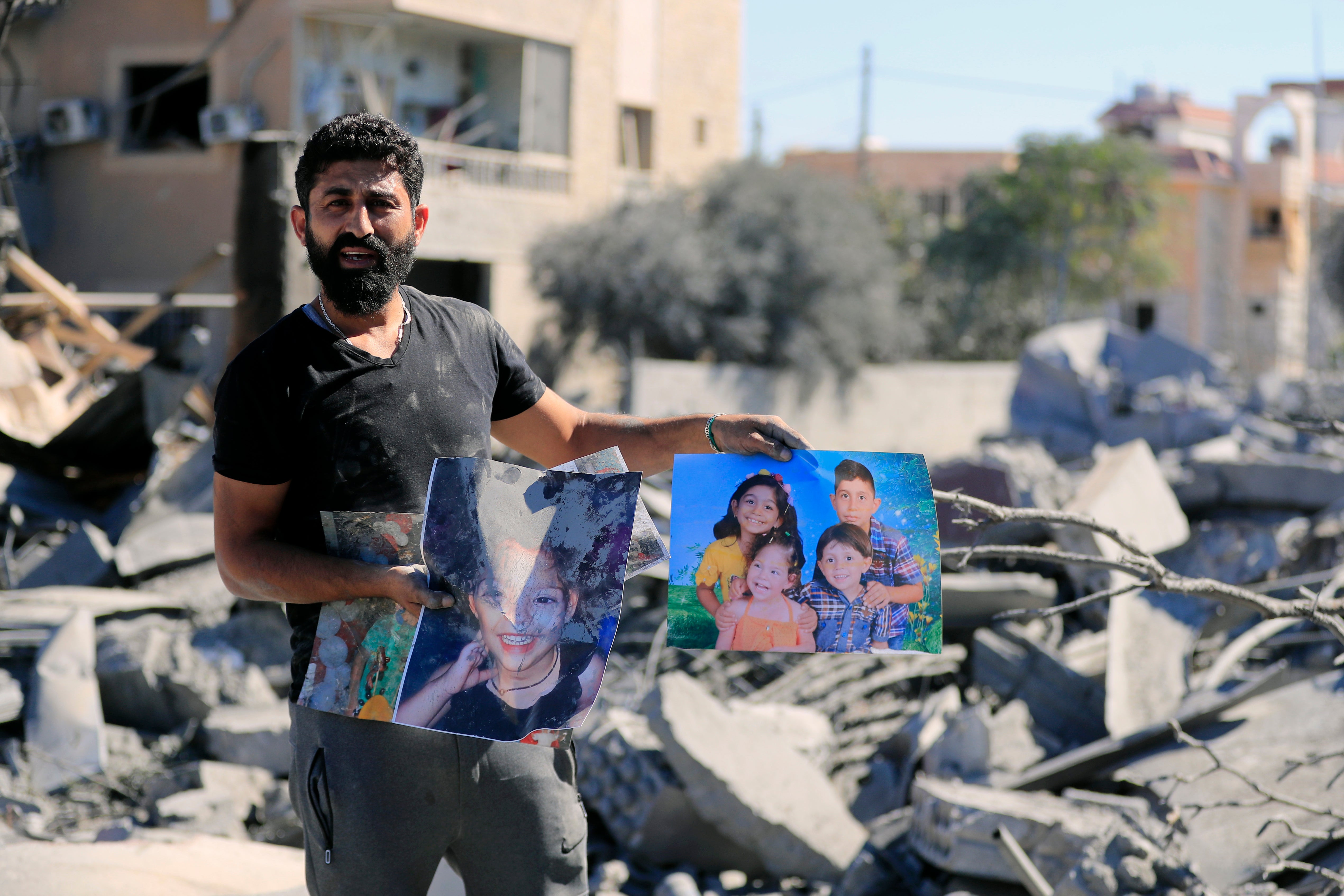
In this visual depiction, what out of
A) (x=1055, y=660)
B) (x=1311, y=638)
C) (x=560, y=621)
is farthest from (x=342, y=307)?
(x=1311, y=638)

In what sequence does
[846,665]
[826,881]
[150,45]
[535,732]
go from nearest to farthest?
[535,732] < [826,881] < [846,665] < [150,45]

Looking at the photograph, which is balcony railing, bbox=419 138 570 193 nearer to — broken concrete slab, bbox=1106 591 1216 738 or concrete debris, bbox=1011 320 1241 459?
concrete debris, bbox=1011 320 1241 459

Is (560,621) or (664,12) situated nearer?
(560,621)

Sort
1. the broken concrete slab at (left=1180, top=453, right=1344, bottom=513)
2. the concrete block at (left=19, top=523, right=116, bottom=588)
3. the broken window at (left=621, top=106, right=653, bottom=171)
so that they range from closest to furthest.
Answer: the concrete block at (left=19, top=523, right=116, bottom=588) < the broken concrete slab at (left=1180, top=453, right=1344, bottom=513) < the broken window at (left=621, top=106, right=653, bottom=171)

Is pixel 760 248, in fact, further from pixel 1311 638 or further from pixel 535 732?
pixel 535 732

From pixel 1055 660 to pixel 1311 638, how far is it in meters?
1.07

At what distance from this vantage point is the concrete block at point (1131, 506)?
5.10m

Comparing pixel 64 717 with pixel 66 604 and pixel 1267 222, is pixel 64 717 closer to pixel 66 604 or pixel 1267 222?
pixel 66 604

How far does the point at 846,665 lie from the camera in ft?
16.5

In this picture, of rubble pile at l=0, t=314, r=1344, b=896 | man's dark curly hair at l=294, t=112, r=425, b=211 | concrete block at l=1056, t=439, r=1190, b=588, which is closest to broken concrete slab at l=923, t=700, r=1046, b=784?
rubble pile at l=0, t=314, r=1344, b=896

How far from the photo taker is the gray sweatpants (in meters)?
1.88

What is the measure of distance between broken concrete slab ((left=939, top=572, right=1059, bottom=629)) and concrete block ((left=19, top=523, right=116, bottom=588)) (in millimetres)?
4285

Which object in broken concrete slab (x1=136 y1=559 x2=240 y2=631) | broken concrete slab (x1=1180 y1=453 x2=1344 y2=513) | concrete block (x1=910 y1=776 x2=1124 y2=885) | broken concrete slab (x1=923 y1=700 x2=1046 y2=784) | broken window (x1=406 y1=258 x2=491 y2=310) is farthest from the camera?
broken window (x1=406 y1=258 x2=491 y2=310)

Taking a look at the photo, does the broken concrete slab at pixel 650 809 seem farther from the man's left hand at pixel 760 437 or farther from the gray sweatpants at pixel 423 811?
the man's left hand at pixel 760 437
